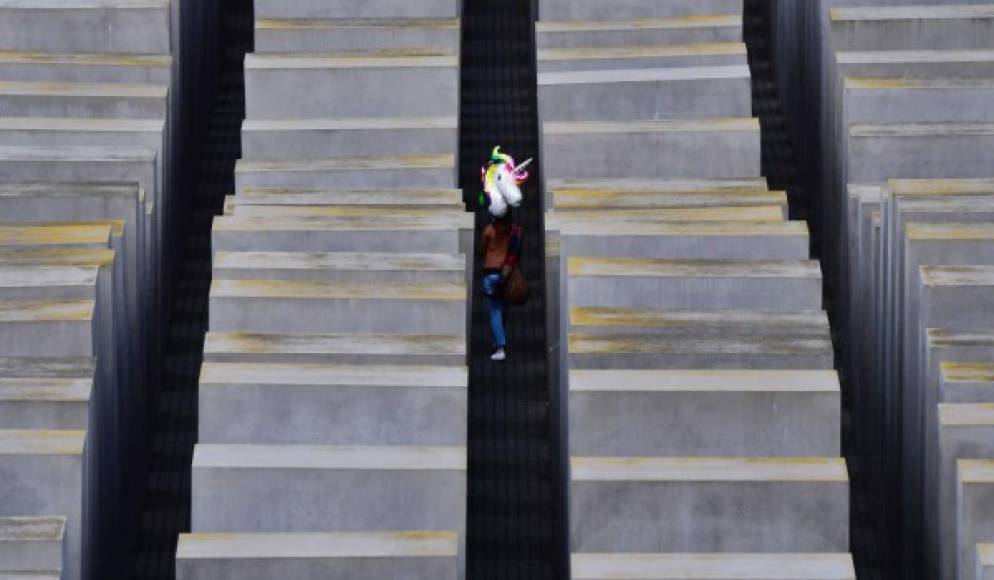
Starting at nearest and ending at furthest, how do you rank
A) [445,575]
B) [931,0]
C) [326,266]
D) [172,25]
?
[445,575] < [326,266] < [172,25] < [931,0]

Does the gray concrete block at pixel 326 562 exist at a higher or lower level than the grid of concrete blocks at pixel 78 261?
lower

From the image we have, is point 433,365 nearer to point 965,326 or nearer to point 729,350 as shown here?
point 729,350

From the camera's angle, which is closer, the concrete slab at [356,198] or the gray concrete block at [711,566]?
the gray concrete block at [711,566]

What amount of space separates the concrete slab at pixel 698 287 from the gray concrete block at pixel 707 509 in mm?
2843

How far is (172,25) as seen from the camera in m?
29.5


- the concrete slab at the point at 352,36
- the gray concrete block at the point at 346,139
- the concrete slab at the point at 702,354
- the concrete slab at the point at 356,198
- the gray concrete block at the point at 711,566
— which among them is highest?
the concrete slab at the point at 352,36

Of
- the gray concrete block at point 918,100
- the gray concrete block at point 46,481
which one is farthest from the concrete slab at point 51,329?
the gray concrete block at point 918,100

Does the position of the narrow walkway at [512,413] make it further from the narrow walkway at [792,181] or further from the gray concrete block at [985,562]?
the gray concrete block at [985,562]

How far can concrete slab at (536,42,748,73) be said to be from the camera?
28.9m

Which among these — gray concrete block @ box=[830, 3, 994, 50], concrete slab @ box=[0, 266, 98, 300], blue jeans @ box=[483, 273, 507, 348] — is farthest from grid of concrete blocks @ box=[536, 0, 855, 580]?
concrete slab @ box=[0, 266, 98, 300]

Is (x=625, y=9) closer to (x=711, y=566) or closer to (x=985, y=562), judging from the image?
(x=711, y=566)

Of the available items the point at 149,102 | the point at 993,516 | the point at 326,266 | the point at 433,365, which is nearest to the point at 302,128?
the point at 149,102

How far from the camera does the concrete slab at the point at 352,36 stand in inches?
1168

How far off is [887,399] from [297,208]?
620cm
